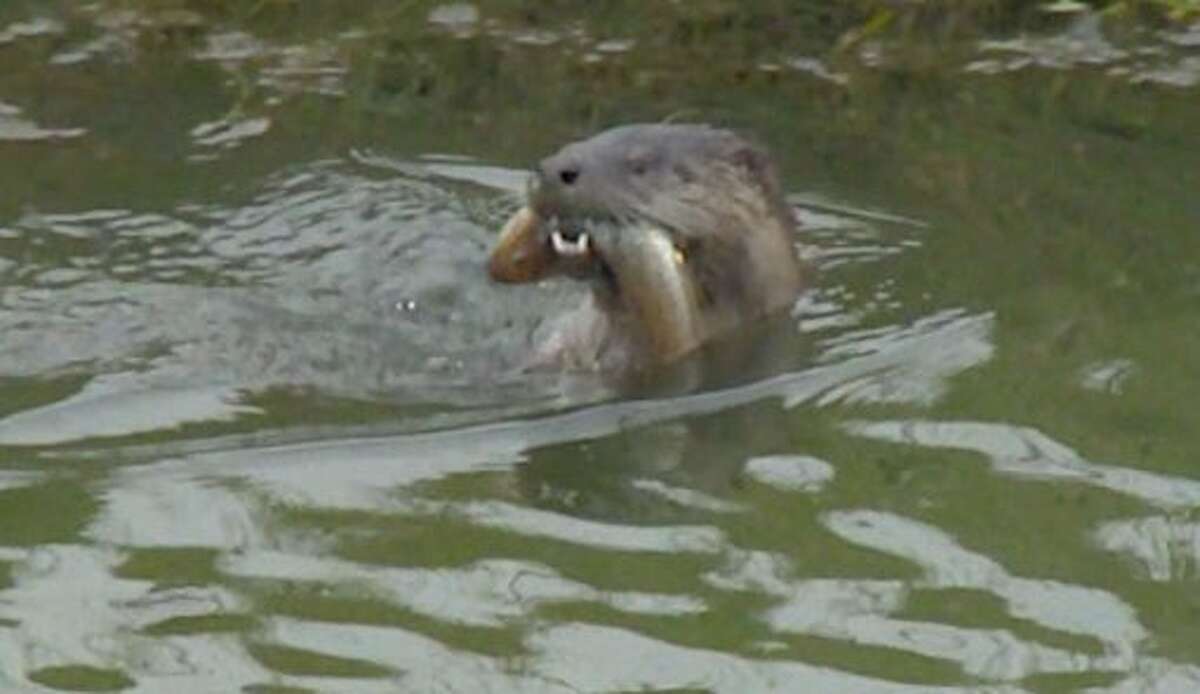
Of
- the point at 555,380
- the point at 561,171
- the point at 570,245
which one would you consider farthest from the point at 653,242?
the point at 555,380

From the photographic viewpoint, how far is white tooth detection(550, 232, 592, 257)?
253 inches

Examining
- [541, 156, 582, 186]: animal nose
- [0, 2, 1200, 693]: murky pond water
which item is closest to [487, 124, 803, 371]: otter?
[541, 156, 582, 186]: animal nose

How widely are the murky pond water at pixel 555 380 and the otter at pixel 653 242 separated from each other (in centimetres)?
13

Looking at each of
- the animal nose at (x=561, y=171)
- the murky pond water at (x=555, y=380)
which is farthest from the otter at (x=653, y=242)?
the murky pond water at (x=555, y=380)

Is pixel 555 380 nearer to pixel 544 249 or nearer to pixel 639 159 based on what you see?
pixel 544 249

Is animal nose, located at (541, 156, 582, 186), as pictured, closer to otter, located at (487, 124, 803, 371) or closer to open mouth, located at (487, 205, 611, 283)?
otter, located at (487, 124, 803, 371)

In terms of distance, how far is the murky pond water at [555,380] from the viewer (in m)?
4.89

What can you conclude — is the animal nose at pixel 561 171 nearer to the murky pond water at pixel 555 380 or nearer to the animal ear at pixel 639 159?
the animal ear at pixel 639 159

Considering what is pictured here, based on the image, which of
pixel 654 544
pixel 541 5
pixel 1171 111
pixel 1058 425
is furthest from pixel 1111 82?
pixel 654 544

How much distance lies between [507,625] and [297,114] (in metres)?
3.18

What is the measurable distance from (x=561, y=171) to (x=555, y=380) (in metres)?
0.39

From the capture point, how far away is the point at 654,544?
5262mm

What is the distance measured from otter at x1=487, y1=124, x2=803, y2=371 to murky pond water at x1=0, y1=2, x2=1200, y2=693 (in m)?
0.13

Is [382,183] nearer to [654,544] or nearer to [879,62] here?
[879,62]
